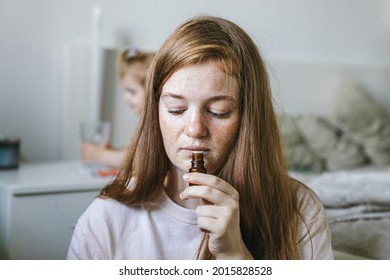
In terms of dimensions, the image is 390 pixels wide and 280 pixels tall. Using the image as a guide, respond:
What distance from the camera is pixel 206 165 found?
72cm

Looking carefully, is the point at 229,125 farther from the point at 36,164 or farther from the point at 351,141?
the point at 351,141

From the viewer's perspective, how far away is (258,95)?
724 mm

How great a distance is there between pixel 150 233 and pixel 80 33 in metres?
0.79

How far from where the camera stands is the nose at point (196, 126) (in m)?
0.70

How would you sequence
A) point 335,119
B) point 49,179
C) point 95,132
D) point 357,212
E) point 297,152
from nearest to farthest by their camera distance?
point 357,212, point 49,179, point 95,132, point 297,152, point 335,119

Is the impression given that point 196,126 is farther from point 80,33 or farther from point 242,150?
point 80,33

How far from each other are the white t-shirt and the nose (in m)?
0.09

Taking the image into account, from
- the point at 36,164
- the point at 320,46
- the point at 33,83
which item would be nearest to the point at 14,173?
the point at 36,164

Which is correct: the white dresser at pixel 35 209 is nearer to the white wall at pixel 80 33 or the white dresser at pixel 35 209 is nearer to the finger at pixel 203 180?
the white wall at pixel 80 33

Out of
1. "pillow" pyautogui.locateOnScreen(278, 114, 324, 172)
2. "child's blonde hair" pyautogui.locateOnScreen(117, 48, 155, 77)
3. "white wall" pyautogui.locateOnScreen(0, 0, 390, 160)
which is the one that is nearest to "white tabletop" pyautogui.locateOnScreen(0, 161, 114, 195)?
"white wall" pyautogui.locateOnScreen(0, 0, 390, 160)

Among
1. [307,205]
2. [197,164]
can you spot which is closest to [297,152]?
[307,205]

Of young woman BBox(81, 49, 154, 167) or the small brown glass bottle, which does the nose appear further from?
young woman BBox(81, 49, 154, 167)

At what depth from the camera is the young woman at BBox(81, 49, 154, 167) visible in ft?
4.25

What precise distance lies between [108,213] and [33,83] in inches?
27.7
